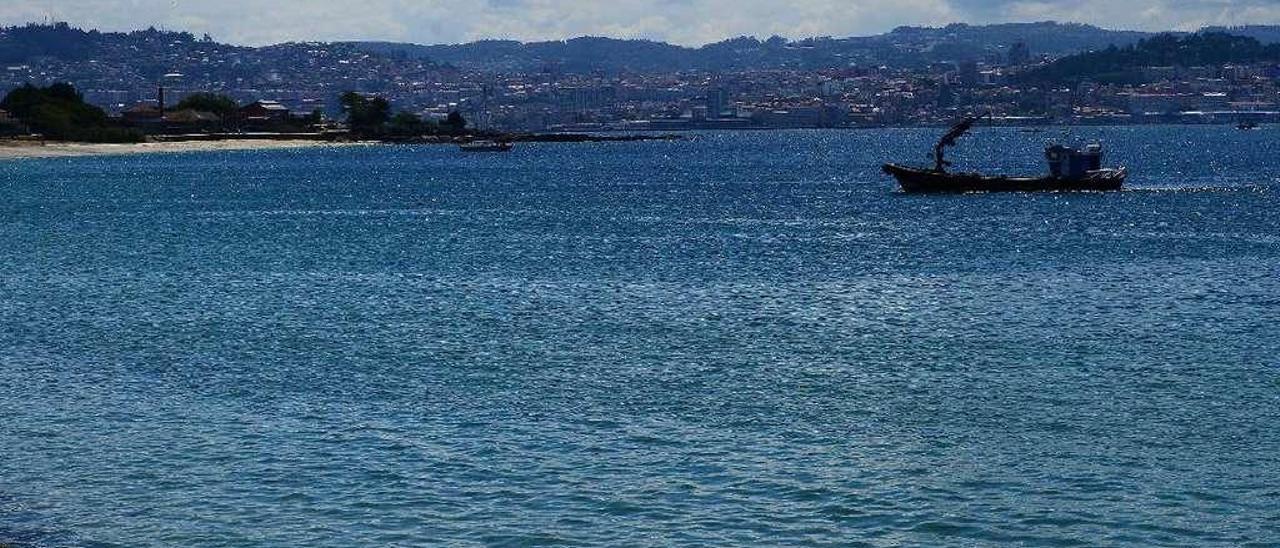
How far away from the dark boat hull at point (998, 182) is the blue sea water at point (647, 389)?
22.1 meters

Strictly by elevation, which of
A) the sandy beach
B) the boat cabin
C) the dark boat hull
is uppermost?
the boat cabin

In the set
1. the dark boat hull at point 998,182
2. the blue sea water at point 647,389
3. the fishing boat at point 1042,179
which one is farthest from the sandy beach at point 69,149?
the blue sea water at point 647,389

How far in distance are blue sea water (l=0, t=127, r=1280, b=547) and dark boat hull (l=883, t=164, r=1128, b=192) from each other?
2215 cm

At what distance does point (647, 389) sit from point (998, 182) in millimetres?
67402

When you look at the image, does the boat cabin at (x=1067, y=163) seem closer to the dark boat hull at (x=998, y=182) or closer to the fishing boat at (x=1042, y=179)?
the fishing boat at (x=1042, y=179)

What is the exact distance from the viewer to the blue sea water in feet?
73.6

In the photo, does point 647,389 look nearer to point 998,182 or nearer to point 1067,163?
point 998,182

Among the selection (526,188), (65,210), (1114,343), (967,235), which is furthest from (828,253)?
(526,188)

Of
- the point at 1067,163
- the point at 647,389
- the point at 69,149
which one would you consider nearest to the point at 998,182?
the point at 1067,163

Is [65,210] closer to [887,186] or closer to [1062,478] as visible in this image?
[887,186]

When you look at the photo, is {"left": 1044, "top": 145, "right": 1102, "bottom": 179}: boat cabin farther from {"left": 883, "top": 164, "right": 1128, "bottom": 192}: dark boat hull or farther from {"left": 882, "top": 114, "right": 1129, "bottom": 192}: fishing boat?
{"left": 883, "top": 164, "right": 1128, "bottom": 192}: dark boat hull

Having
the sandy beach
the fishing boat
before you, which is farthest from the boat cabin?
the sandy beach

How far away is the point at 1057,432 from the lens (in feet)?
89.0

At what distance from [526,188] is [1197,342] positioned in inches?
3364
